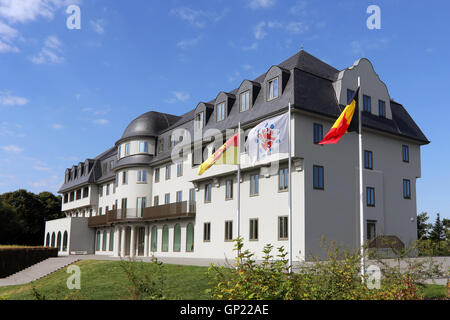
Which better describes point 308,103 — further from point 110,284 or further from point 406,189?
point 110,284

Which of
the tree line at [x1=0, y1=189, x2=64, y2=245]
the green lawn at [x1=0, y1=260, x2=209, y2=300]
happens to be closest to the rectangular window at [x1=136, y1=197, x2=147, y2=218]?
the green lawn at [x1=0, y1=260, x2=209, y2=300]

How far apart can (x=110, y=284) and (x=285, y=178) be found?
12134 mm

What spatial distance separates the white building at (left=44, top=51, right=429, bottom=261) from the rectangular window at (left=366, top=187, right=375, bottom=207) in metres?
0.07

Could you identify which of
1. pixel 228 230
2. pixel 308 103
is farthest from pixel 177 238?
pixel 308 103

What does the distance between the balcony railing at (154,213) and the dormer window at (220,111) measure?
7.43 meters

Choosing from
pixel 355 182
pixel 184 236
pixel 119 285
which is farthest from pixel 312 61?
pixel 119 285

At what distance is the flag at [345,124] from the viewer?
59.2ft

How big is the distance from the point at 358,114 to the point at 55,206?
2749 inches

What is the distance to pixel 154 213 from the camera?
1603 inches

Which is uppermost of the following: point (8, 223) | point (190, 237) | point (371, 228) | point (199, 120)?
point (199, 120)

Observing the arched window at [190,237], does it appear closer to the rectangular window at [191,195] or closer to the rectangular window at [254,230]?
the rectangular window at [191,195]

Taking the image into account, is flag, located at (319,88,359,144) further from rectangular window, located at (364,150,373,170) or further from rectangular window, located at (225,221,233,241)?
rectangular window, located at (225,221,233,241)

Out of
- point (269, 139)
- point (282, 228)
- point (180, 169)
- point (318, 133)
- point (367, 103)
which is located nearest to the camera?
point (269, 139)
